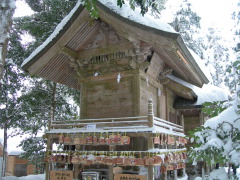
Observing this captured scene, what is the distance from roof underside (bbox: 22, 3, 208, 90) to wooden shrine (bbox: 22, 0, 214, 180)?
34 millimetres

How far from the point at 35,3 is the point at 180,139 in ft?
45.2

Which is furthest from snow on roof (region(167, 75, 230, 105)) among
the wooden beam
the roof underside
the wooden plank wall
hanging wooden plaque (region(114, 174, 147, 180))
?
hanging wooden plaque (region(114, 174, 147, 180))

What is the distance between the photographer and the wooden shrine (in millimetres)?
8078

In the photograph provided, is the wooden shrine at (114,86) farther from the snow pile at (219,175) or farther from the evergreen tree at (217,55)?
the evergreen tree at (217,55)

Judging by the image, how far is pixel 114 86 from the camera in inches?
406

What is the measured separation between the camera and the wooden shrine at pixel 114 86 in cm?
808

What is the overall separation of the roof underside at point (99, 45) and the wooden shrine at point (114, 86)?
0.11ft

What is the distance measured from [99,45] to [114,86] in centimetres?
202

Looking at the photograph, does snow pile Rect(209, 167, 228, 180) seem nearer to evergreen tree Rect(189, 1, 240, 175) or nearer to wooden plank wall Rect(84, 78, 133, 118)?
evergreen tree Rect(189, 1, 240, 175)

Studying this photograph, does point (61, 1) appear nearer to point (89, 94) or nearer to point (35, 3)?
point (35, 3)

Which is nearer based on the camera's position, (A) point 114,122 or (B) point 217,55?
(A) point 114,122

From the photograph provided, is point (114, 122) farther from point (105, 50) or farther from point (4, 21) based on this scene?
point (4, 21)

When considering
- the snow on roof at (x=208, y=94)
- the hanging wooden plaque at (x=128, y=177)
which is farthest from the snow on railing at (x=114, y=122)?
the snow on roof at (x=208, y=94)

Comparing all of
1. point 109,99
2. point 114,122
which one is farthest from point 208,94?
point 114,122
